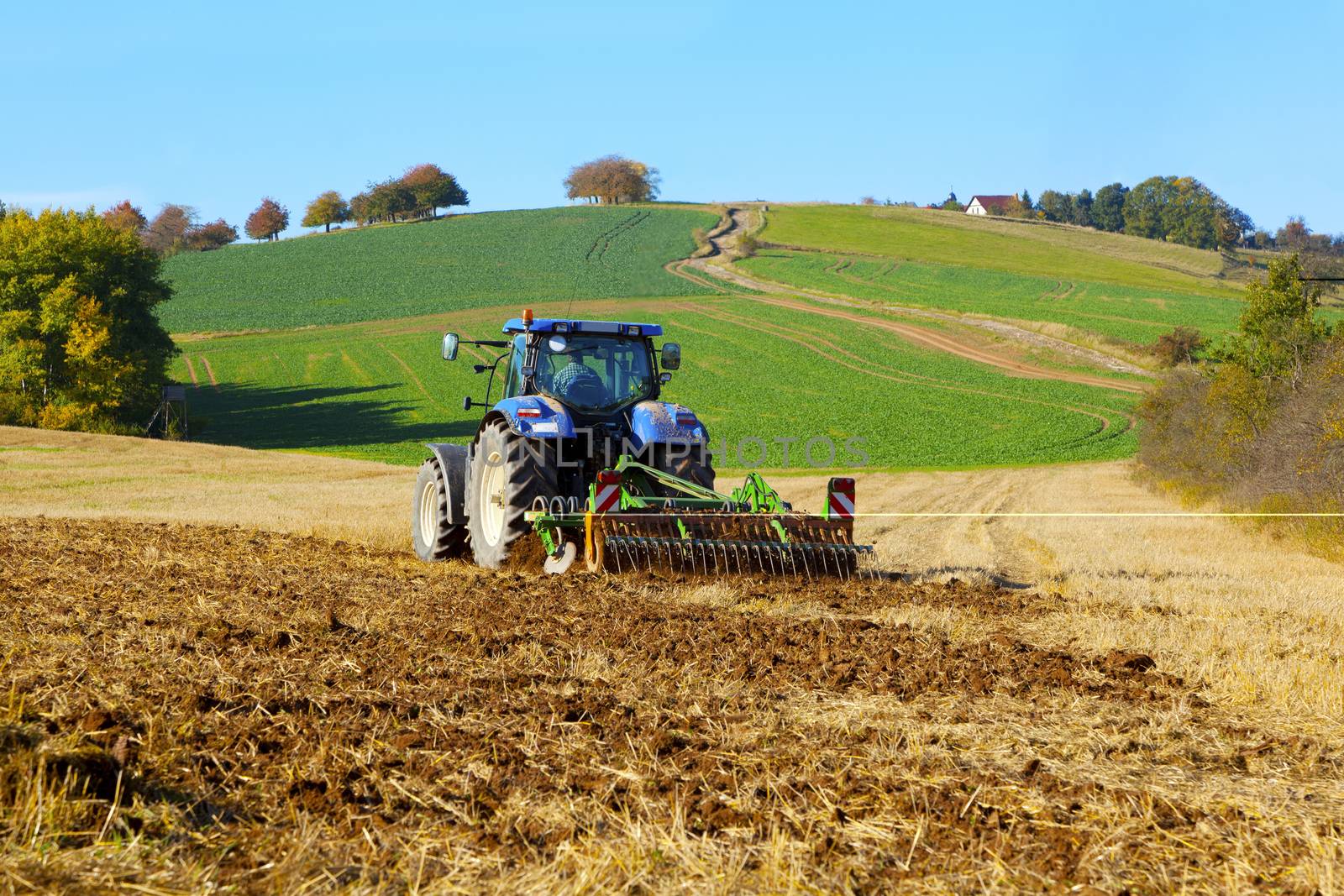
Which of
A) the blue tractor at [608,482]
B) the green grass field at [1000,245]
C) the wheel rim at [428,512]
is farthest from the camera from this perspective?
the green grass field at [1000,245]

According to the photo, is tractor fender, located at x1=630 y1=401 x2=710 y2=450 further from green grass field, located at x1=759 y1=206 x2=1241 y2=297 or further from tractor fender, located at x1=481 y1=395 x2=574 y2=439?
green grass field, located at x1=759 y1=206 x2=1241 y2=297

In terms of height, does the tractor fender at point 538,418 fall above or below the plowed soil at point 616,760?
above

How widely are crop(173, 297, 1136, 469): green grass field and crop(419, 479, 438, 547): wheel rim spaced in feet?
56.1

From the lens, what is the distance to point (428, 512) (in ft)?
39.4

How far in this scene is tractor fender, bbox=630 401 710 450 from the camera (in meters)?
9.95

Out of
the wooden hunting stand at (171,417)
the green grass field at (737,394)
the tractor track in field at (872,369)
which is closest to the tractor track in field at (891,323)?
the green grass field at (737,394)

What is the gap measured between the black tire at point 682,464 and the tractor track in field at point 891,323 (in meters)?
25.2

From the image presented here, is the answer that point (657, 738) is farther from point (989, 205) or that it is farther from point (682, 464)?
point (989, 205)

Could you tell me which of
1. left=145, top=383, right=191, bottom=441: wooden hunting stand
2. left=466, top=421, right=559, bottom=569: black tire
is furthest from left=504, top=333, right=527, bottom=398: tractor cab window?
left=145, top=383, right=191, bottom=441: wooden hunting stand

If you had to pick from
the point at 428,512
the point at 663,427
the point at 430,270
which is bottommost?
the point at 428,512

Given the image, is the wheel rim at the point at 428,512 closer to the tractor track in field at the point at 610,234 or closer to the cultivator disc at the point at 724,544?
the cultivator disc at the point at 724,544

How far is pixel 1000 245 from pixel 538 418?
2927 inches

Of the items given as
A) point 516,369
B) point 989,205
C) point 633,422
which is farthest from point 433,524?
point 989,205

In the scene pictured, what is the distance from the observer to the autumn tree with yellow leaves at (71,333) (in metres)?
35.0
